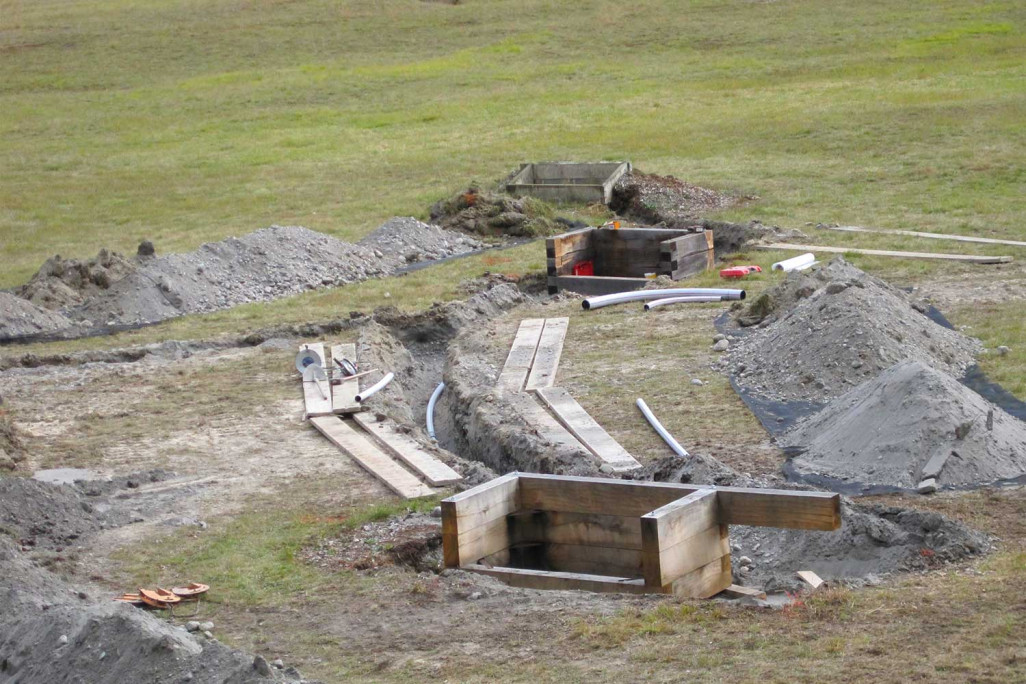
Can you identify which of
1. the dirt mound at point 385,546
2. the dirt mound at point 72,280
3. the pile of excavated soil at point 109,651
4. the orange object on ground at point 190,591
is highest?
the pile of excavated soil at point 109,651

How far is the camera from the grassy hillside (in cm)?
2098

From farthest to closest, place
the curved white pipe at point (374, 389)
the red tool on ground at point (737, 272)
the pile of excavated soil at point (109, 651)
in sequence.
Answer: the red tool on ground at point (737, 272) → the curved white pipe at point (374, 389) → the pile of excavated soil at point (109, 651)

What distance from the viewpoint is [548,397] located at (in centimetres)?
1044

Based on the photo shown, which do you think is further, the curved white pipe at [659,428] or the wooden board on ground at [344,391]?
the wooden board on ground at [344,391]

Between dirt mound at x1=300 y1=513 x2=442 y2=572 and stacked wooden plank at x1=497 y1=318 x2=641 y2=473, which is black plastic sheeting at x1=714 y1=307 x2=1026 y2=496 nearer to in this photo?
stacked wooden plank at x1=497 y1=318 x2=641 y2=473

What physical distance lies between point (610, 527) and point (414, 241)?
36.6 ft

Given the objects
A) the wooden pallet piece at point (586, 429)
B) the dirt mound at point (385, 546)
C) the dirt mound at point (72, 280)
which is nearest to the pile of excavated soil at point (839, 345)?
the wooden pallet piece at point (586, 429)

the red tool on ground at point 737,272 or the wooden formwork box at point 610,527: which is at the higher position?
the wooden formwork box at point 610,527

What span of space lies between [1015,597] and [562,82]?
3087 centimetres

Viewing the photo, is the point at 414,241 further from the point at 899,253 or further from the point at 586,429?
the point at 586,429

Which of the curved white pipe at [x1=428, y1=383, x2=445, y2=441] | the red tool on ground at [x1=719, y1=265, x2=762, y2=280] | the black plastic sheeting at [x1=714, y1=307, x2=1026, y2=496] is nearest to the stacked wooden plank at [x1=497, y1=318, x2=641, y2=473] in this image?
the curved white pipe at [x1=428, y1=383, x2=445, y2=441]

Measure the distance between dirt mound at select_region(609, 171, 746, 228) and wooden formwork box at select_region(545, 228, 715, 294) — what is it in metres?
2.76

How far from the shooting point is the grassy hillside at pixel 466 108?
20984mm

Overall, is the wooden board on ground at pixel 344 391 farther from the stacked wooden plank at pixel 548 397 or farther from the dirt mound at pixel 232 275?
the dirt mound at pixel 232 275
